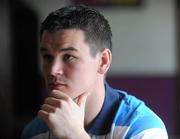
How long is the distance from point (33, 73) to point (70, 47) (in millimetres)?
5520

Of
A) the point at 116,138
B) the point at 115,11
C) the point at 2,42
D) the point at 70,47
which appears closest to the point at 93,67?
the point at 70,47

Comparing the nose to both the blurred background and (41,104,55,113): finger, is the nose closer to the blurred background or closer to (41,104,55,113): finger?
(41,104,55,113): finger

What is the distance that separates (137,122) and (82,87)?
21 centimetres

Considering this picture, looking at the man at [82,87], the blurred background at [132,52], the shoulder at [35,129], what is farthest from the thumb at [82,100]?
the blurred background at [132,52]

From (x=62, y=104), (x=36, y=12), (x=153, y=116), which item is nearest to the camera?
(x=62, y=104)

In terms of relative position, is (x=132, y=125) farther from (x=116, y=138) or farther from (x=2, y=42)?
(x=2, y=42)

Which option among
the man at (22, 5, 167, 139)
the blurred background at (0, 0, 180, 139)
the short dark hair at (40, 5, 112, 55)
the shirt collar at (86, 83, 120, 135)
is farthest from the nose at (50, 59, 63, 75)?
the blurred background at (0, 0, 180, 139)

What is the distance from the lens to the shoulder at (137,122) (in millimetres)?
1814

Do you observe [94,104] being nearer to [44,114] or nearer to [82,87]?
[82,87]

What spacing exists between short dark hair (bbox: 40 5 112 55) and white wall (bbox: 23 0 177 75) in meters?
5.17

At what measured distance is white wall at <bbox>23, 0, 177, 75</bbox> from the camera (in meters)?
7.07

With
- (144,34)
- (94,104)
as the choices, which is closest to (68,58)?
(94,104)

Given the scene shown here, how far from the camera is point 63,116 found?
5.73 ft

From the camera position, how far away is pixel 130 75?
23.7ft
